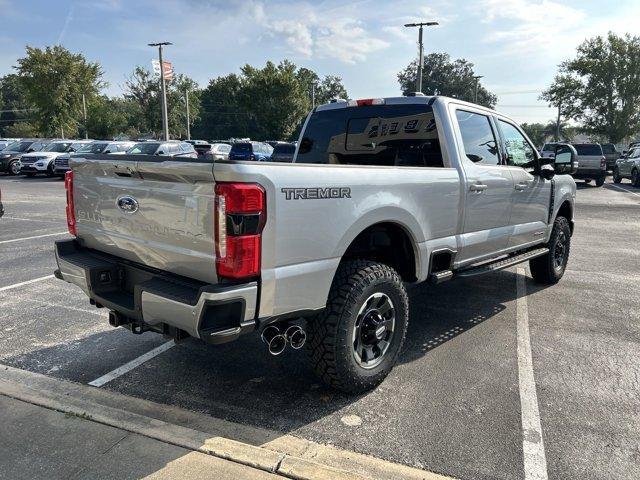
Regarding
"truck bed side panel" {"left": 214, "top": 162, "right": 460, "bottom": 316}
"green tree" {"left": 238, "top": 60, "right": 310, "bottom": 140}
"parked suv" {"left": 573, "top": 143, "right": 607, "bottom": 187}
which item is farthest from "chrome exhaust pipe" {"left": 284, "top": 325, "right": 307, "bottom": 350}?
"green tree" {"left": 238, "top": 60, "right": 310, "bottom": 140}

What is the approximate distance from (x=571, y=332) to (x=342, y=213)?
2.90 metres

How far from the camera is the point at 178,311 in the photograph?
266 cm

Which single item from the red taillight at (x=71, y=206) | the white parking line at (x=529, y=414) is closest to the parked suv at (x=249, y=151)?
the red taillight at (x=71, y=206)

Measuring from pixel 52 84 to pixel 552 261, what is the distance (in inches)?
1541

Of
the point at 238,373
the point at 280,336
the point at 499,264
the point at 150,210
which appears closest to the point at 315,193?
the point at 280,336

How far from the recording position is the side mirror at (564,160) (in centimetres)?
567

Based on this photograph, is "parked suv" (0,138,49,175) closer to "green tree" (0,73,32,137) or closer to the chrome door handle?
the chrome door handle

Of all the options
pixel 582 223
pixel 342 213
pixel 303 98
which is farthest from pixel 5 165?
pixel 303 98

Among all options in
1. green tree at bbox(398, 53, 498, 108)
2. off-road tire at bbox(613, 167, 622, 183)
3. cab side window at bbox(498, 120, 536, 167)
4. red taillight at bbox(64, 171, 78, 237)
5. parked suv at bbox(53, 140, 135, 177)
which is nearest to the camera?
red taillight at bbox(64, 171, 78, 237)

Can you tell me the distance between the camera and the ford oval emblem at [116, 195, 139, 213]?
10.1 ft

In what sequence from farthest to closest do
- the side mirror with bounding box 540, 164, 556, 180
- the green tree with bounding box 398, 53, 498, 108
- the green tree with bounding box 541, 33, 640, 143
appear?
the green tree with bounding box 398, 53, 498, 108 → the green tree with bounding box 541, 33, 640, 143 → the side mirror with bounding box 540, 164, 556, 180

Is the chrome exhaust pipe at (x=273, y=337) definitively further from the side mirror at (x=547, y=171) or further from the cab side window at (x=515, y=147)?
the side mirror at (x=547, y=171)

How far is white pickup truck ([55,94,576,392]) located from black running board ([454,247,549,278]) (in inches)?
1.1

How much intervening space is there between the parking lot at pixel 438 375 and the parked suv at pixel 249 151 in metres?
16.7
